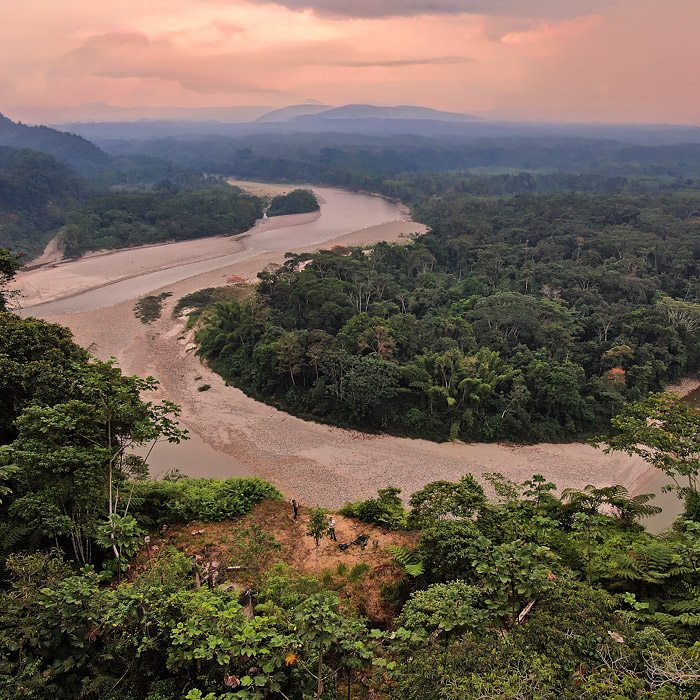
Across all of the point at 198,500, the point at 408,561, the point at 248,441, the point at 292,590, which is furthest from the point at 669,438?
the point at 248,441

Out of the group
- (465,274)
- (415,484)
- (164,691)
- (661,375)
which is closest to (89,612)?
(164,691)

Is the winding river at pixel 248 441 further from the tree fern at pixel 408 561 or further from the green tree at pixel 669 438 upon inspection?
the tree fern at pixel 408 561

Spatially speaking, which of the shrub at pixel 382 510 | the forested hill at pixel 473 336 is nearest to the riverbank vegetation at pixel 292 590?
the shrub at pixel 382 510

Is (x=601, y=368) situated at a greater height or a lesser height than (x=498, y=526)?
lesser

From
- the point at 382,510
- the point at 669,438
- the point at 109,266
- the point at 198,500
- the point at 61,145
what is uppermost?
the point at 61,145

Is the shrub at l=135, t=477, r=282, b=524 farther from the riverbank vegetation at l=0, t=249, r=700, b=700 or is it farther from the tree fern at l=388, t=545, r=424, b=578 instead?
the tree fern at l=388, t=545, r=424, b=578

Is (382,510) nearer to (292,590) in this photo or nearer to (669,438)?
(292,590)

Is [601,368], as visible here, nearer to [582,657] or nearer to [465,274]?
[465,274]
